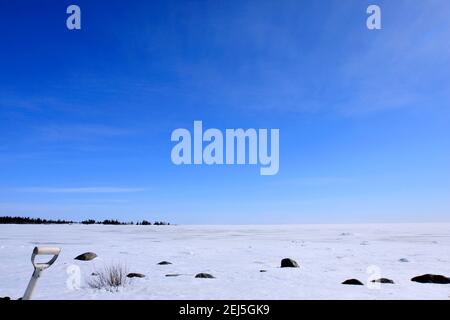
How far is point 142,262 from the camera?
9.20 meters

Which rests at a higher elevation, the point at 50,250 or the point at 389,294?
the point at 50,250

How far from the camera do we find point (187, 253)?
11.5 m

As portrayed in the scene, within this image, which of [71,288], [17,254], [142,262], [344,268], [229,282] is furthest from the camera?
[17,254]

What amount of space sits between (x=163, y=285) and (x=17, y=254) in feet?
20.8

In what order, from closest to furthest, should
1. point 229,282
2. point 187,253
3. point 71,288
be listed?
1. point 71,288
2. point 229,282
3. point 187,253

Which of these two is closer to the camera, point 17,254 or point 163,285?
point 163,285

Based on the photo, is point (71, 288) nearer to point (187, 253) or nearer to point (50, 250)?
point (50, 250)

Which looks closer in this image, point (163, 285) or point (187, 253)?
point (163, 285)

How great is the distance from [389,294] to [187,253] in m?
7.02
